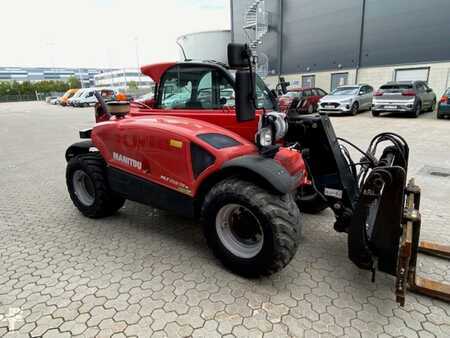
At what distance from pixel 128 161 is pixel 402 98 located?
560 inches

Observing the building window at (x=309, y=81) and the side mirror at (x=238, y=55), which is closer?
the side mirror at (x=238, y=55)

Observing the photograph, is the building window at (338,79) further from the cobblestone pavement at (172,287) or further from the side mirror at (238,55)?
the side mirror at (238,55)

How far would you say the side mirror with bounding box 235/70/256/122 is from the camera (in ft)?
7.99

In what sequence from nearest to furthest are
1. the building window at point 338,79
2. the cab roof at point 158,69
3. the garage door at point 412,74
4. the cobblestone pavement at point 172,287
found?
the cobblestone pavement at point 172,287 < the cab roof at point 158,69 < the garage door at point 412,74 < the building window at point 338,79

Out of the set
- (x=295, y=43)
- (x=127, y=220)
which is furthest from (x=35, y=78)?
(x=127, y=220)

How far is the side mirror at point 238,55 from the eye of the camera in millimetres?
2336

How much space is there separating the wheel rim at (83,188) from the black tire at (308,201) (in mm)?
2806

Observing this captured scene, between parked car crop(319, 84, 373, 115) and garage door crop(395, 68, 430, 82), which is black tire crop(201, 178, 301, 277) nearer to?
parked car crop(319, 84, 373, 115)

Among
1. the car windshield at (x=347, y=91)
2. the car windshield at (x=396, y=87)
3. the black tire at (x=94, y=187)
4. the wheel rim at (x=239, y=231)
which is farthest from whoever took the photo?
the car windshield at (x=347, y=91)

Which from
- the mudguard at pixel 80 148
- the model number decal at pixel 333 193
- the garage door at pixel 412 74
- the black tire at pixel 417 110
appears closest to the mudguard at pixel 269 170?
the model number decal at pixel 333 193

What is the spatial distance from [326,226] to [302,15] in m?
25.8

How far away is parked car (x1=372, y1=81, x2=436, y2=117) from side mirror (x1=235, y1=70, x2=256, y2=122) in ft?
45.3

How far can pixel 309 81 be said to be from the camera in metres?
25.5

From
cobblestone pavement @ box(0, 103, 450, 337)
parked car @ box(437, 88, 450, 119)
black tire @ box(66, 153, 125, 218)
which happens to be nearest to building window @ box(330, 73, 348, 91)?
parked car @ box(437, 88, 450, 119)
